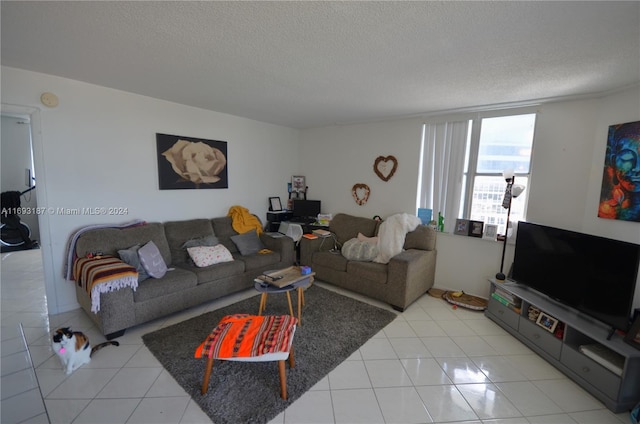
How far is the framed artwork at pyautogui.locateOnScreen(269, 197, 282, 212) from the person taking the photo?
15.5 feet

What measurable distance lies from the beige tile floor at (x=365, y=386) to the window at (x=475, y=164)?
4.89 feet

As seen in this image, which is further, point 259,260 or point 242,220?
point 242,220

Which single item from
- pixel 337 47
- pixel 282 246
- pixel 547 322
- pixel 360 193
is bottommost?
pixel 547 322

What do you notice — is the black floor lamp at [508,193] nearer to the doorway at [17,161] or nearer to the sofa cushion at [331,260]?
the sofa cushion at [331,260]

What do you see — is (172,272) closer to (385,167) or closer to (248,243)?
(248,243)

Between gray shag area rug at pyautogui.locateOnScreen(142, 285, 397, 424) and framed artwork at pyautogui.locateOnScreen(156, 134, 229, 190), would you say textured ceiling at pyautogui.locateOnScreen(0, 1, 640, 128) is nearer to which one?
framed artwork at pyautogui.locateOnScreen(156, 134, 229, 190)

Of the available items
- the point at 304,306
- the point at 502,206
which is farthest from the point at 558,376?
the point at 304,306

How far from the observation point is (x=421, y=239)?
3.61 metres

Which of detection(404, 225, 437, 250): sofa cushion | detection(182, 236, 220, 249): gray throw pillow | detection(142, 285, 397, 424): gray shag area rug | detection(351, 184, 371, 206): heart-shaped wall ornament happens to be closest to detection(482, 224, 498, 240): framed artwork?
detection(404, 225, 437, 250): sofa cushion

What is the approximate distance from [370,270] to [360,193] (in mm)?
1529

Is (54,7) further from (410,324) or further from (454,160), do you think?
(454,160)

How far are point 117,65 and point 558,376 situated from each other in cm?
436

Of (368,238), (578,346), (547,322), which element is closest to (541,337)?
(547,322)

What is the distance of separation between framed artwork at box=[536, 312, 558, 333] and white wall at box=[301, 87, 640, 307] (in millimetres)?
663
